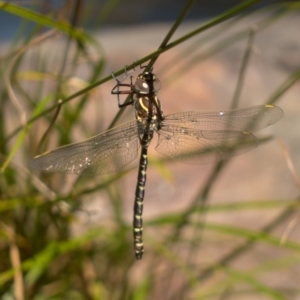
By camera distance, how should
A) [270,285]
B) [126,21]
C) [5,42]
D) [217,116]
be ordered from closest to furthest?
[217,116], [270,285], [5,42], [126,21]

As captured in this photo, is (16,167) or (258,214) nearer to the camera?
(16,167)

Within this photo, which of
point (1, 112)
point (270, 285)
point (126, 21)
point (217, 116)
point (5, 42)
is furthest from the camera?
point (126, 21)

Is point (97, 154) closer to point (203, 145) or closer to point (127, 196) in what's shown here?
point (203, 145)

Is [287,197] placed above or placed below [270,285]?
Result: above

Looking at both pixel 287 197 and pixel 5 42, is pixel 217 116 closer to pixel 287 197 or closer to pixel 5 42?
pixel 287 197

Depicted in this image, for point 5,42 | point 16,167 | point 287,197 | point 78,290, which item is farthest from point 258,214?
point 5,42

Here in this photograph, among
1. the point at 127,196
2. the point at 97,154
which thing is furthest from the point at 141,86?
the point at 127,196
